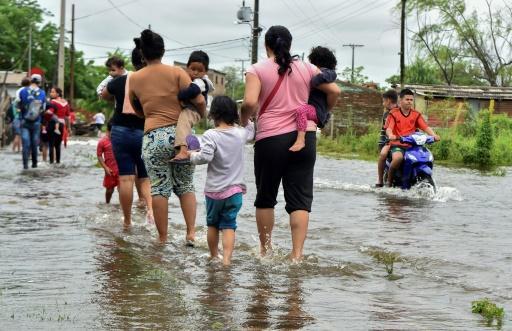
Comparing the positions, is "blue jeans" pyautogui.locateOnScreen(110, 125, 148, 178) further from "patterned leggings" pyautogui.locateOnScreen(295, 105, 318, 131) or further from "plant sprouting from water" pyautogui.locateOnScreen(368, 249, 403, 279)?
"plant sprouting from water" pyautogui.locateOnScreen(368, 249, 403, 279)

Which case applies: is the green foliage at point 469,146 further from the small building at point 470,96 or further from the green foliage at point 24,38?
the green foliage at point 24,38

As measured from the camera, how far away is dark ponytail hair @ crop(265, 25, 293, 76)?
725 cm

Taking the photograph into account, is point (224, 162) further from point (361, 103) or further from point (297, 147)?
point (361, 103)

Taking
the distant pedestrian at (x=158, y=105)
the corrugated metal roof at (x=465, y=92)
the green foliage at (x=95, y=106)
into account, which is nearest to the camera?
the distant pedestrian at (x=158, y=105)

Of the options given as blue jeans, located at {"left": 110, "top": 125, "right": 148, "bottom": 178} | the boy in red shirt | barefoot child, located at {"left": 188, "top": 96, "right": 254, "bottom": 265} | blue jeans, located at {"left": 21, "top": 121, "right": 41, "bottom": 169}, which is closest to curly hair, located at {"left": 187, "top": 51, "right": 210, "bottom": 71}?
barefoot child, located at {"left": 188, "top": 96, "right": 254, "bottom": 265}

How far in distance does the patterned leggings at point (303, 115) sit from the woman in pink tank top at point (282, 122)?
0.05m

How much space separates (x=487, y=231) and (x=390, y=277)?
364 cm

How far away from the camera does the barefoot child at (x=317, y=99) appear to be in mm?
7258

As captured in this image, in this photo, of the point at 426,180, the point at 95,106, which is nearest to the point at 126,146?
the point at 426,180

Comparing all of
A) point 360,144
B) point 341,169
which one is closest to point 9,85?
point 360,144

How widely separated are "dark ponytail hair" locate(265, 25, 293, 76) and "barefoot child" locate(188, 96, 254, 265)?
18.8 inches

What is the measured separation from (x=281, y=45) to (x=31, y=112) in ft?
39.0

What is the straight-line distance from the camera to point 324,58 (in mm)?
7738

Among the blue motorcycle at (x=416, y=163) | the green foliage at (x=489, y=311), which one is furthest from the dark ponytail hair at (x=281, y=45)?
the blue motorcycle at (x=416, y=163)
